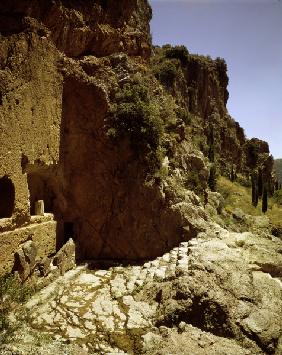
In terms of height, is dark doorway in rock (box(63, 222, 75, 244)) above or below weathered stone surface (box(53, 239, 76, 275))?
above

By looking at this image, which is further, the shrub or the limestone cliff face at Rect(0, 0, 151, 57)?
the shrub

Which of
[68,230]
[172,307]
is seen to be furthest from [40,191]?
[172,307]

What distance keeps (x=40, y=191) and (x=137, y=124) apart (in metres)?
5.21

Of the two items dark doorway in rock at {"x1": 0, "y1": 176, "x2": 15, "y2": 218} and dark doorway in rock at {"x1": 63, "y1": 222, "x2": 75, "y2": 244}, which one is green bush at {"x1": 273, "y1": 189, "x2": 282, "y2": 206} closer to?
dark doorway in rock at {"x1": 63, "y1": 222, "x2": 75, "y2": 244}

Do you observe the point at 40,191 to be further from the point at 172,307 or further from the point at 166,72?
the point at 166,72

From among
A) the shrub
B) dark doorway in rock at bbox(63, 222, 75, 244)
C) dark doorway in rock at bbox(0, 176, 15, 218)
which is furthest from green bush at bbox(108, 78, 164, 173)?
the shrub

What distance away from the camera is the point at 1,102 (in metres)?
11.3

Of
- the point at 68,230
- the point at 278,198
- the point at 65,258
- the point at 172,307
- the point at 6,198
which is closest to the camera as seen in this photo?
the point at 172,307

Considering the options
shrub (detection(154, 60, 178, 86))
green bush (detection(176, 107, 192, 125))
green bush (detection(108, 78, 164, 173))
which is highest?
shrub (detection(154, 60, 178, 86))

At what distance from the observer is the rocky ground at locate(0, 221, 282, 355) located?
379 inches

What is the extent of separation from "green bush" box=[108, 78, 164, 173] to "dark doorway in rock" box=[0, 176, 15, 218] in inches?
217

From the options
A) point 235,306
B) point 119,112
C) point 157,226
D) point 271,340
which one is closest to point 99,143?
Result: point 119,112

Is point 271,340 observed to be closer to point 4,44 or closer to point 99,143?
point 99,143

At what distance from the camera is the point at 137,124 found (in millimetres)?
16141
